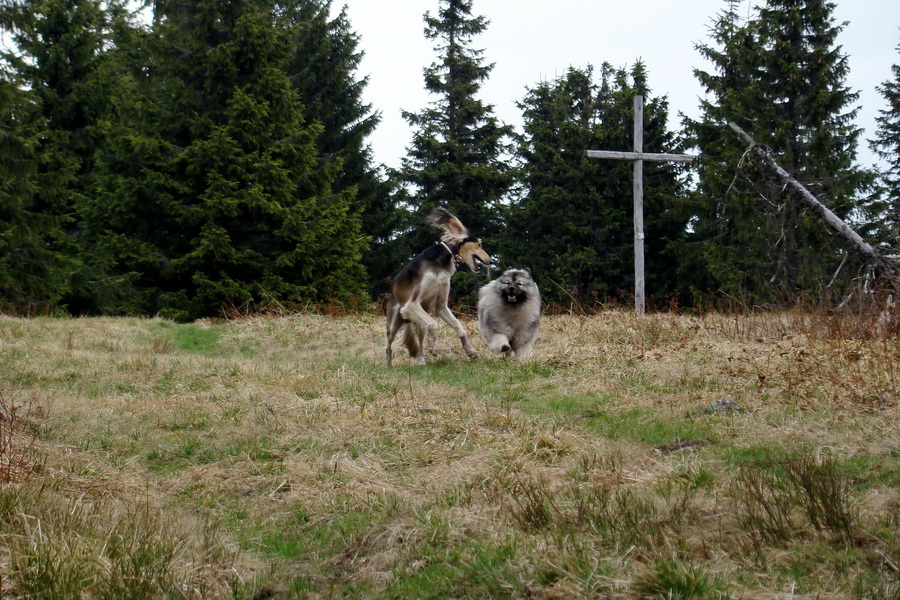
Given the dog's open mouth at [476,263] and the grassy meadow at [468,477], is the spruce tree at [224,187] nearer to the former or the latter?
the dog's open mouth at [476,263]

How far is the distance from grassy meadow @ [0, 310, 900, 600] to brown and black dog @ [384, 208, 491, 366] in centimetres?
126

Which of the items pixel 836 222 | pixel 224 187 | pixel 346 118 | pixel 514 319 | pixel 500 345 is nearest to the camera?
pixel 500 345

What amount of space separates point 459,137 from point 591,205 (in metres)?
6.69

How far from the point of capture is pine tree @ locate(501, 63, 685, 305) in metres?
33.9

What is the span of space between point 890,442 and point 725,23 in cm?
3054

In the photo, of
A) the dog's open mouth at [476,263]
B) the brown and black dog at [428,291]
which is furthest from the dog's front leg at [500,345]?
the dog's open mouth at [476,263]

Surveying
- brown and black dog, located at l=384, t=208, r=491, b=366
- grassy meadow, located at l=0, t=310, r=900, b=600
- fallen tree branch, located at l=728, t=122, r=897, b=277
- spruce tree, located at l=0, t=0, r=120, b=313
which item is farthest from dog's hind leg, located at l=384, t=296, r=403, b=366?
spruce tree, located at l=0, t=0, r=120, b=313

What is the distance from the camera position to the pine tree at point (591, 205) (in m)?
33.9

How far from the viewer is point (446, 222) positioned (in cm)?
1111

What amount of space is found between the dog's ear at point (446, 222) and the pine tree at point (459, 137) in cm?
2479

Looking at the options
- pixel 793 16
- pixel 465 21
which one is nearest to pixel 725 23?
pixel 793 16

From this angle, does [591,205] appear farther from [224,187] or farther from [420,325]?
[420,325]

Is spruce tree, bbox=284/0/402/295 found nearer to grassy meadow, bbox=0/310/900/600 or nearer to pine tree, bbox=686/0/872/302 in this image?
pine tree, bbox=686/0/872/302

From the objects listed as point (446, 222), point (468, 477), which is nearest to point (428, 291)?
point (446, 222)
